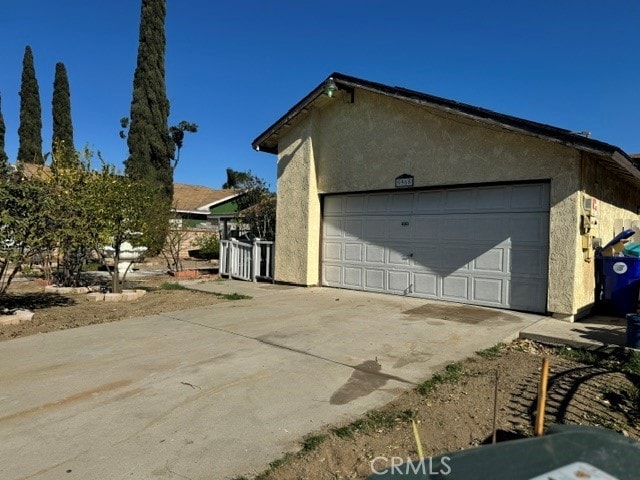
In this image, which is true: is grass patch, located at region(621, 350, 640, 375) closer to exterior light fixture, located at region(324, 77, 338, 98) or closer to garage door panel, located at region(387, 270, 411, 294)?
garage door panel, located at region(387, 270, 411, 294)

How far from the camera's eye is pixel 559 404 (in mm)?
4039

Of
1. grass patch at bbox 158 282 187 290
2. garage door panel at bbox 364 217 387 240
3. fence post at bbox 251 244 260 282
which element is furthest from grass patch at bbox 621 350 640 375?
grass patch at bbox 158 282 187 290

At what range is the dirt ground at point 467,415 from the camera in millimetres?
3090

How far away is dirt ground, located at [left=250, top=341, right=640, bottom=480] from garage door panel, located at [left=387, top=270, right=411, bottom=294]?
14.6ft

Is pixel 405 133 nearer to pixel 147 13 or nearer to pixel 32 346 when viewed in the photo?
pixel 32 346

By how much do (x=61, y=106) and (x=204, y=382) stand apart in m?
38.5

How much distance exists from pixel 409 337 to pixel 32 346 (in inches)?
204

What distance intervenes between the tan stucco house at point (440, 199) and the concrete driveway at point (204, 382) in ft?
3.96

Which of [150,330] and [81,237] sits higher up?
[81,237]

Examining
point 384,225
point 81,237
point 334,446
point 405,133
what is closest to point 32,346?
point 81,237

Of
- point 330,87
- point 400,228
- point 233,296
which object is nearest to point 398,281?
point 400,228

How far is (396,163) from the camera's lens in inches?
386

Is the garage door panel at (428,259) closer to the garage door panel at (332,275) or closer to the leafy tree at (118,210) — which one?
the garage door panel at (332,275)

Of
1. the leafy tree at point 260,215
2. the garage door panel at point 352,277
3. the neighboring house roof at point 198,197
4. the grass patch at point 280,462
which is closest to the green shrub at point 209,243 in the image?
the leafy tree at point 260,215
